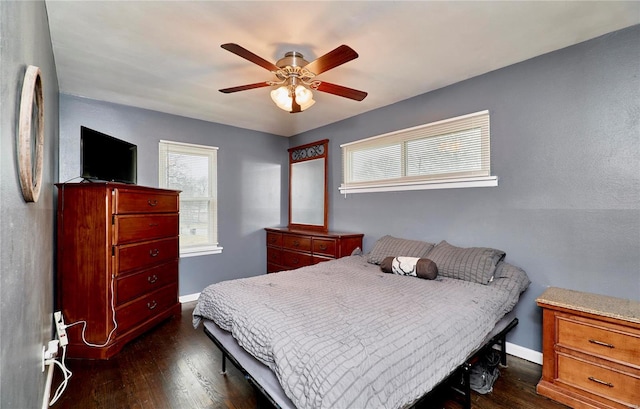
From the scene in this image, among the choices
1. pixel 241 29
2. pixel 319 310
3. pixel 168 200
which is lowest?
pixel 319 310

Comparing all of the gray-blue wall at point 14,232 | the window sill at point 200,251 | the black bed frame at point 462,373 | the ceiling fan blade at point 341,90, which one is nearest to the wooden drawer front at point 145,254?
the window sill at point 200,251

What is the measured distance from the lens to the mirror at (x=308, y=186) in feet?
14.2

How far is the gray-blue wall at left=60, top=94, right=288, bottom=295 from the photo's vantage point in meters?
3.13

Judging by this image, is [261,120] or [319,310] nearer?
[319,310]

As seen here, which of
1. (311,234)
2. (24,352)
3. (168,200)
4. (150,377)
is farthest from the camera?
(311,234)

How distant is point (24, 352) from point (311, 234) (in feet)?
9.42

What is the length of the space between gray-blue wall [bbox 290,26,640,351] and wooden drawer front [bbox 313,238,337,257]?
1.20 metres

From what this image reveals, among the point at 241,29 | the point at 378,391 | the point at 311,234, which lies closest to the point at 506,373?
the point at 378,391

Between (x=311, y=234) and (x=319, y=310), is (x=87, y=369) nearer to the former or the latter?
(x=319, y=310)

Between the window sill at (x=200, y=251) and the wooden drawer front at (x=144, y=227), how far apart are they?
59 centimetres

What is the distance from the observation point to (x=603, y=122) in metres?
2.05

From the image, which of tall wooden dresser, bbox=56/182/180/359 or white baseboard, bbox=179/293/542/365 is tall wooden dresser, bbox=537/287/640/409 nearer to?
white baseboard, bbox=179/293/542/365

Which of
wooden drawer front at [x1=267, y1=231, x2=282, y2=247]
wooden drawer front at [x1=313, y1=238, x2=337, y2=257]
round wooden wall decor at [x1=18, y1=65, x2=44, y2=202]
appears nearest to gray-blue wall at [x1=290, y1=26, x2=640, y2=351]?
wooden drawer front at [x1=313, y1=238, x2=337, y2=257]

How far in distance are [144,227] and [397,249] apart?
2609mm
